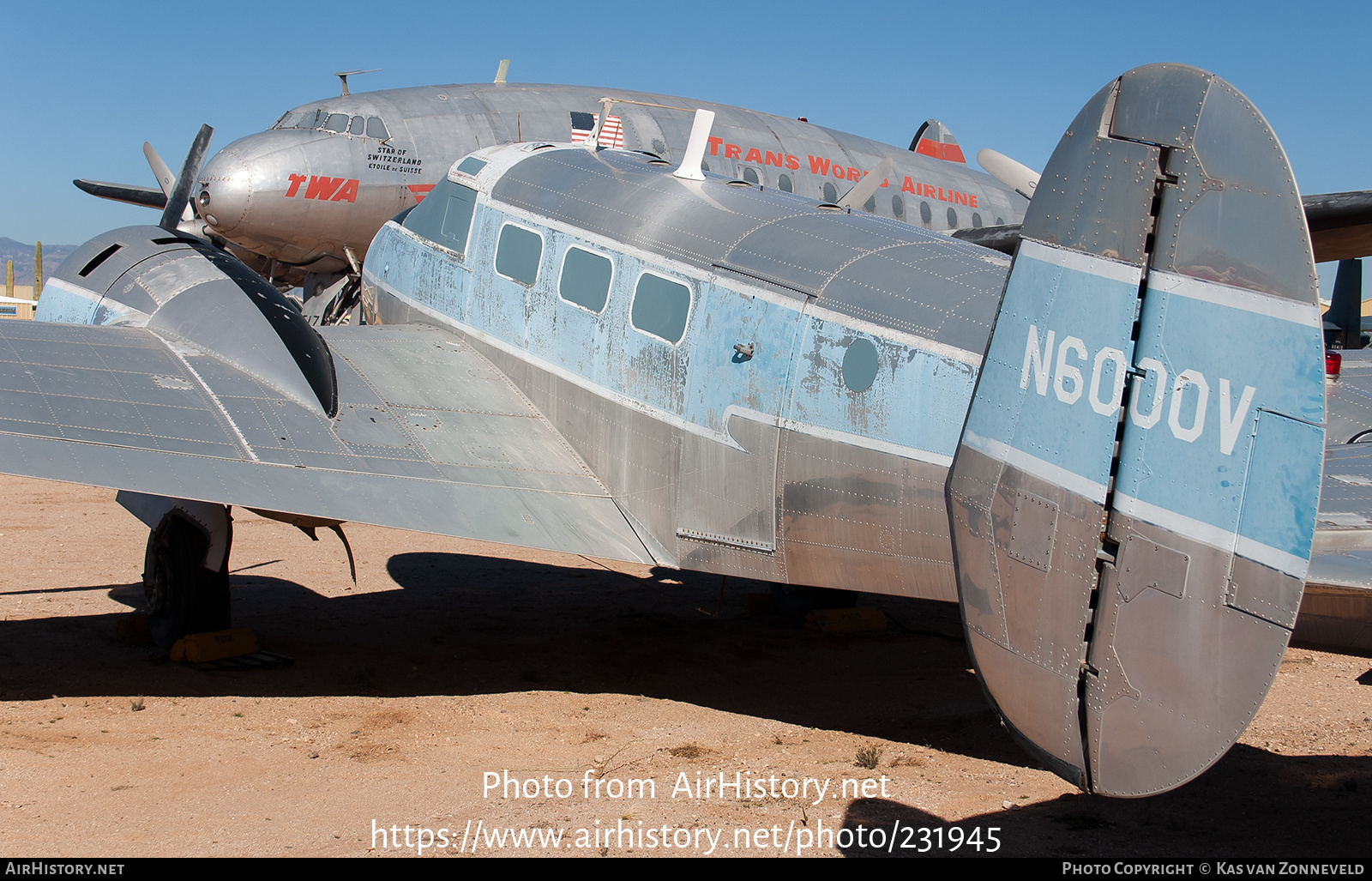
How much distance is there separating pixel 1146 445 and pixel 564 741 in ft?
14.4

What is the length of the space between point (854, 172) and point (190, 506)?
54.1 ft

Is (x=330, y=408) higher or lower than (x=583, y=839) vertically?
higher

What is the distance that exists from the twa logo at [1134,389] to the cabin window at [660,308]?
3.16 m

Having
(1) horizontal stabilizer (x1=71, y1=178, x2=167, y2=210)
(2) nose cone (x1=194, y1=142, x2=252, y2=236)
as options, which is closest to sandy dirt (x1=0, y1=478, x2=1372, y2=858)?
(2) nose cone (x1=194, y1=142, x2=252, y2=236)

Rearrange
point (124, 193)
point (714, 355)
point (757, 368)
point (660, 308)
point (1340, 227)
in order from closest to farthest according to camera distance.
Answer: point (757, 368)
point (714, 355)
point (660, 308)
point (1340, 227)
point (124, 193)

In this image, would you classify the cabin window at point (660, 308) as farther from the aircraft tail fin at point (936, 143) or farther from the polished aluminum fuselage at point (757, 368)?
the aircraft tail fin at point (936, 143)

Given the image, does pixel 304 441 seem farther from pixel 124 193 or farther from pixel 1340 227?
pixel 124 193

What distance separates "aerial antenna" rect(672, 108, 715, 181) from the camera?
26.3 ft

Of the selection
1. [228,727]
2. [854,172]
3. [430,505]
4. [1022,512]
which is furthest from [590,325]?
[854,172]

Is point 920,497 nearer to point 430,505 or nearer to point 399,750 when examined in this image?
point 430,505

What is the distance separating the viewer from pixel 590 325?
24.9ft

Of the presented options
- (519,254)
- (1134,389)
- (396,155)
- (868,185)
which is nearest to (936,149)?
(396,155)

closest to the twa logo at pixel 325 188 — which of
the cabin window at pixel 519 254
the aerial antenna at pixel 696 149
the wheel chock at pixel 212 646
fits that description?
the cabin window at pixel 519 254

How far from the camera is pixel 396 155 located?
18234 millimetres
